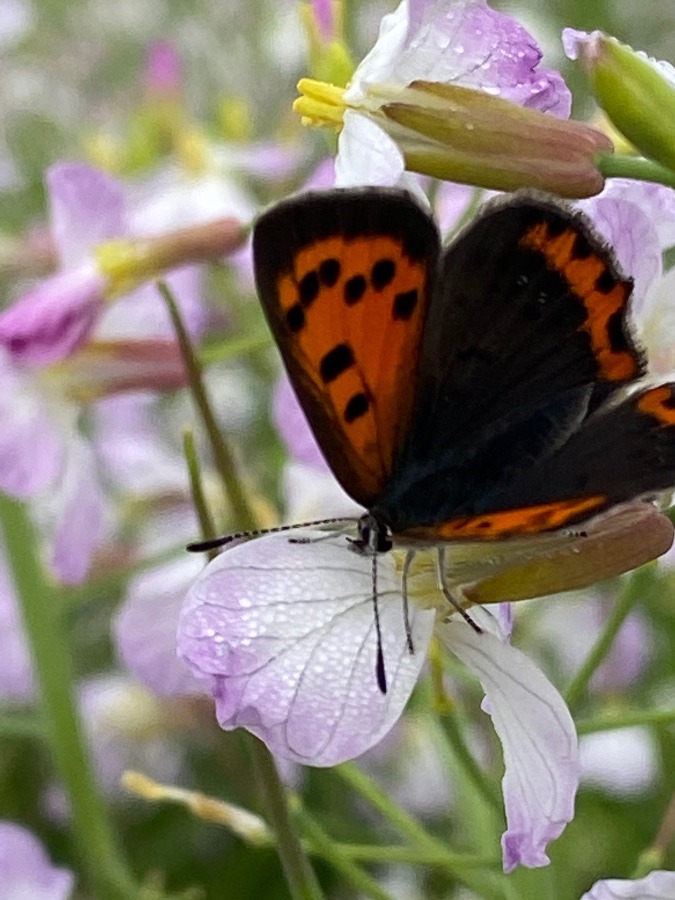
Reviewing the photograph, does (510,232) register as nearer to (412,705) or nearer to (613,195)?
(613,195)

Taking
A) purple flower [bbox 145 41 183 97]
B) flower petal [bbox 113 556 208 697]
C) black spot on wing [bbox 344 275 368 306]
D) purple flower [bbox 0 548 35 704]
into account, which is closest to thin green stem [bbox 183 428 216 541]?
black spot on wing [bbox 344 275 368 306]

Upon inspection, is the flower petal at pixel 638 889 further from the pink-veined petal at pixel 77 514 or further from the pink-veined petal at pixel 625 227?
the pink-veined petal at pixel 77 514

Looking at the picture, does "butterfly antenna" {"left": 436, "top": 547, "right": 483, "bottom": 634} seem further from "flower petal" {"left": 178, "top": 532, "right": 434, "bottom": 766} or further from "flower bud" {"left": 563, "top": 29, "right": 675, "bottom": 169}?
"flower bud" {"left": 563, "top": 29, "right": 675, "bottom": 169}

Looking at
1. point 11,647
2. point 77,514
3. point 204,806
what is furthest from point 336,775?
point 204,806

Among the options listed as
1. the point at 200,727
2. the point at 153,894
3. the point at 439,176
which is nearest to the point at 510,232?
the point at 439,176

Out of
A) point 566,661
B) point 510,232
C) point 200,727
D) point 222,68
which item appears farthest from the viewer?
point 222,68

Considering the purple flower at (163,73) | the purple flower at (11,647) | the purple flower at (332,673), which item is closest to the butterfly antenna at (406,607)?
the purple flower at (332,673)
